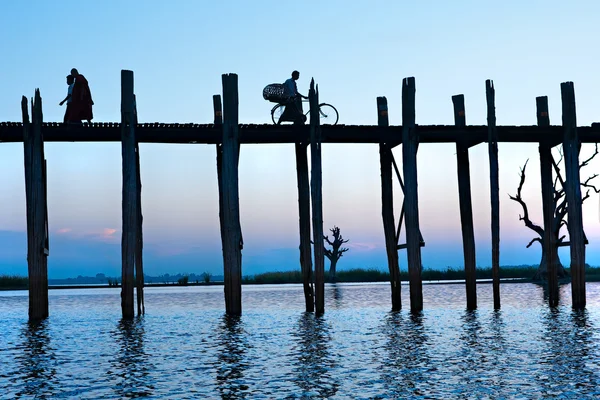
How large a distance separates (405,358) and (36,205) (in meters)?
10.5

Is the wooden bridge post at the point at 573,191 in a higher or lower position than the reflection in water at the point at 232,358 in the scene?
higher

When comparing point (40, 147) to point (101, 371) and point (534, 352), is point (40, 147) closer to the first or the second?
point (101, 371)

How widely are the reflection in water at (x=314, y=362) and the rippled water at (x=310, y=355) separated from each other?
21 mm

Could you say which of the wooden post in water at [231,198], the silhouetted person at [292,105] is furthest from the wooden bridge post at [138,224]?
the silhouetted person at [292,105]

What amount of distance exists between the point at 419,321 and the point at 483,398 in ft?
33.8

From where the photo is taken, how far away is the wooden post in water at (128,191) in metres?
20.5

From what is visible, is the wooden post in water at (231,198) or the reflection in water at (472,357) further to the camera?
the wooden post in water at (231,198)

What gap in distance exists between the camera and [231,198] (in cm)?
2106

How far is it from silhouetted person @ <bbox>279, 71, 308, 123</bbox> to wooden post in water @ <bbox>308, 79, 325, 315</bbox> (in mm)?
1485

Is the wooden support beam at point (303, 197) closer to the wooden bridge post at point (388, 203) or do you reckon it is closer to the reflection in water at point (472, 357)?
the wooden bridge post at point (388, 203)

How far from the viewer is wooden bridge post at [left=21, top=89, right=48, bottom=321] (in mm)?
20656

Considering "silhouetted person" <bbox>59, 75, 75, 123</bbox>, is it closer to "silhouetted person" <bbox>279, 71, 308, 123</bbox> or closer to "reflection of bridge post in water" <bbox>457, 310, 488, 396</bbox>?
"silhouetted person" <bbox>279, 71, 308, 123</bbox>

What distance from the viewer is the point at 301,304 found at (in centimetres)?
2986

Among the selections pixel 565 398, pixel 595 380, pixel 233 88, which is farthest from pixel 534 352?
pixel 233 88
